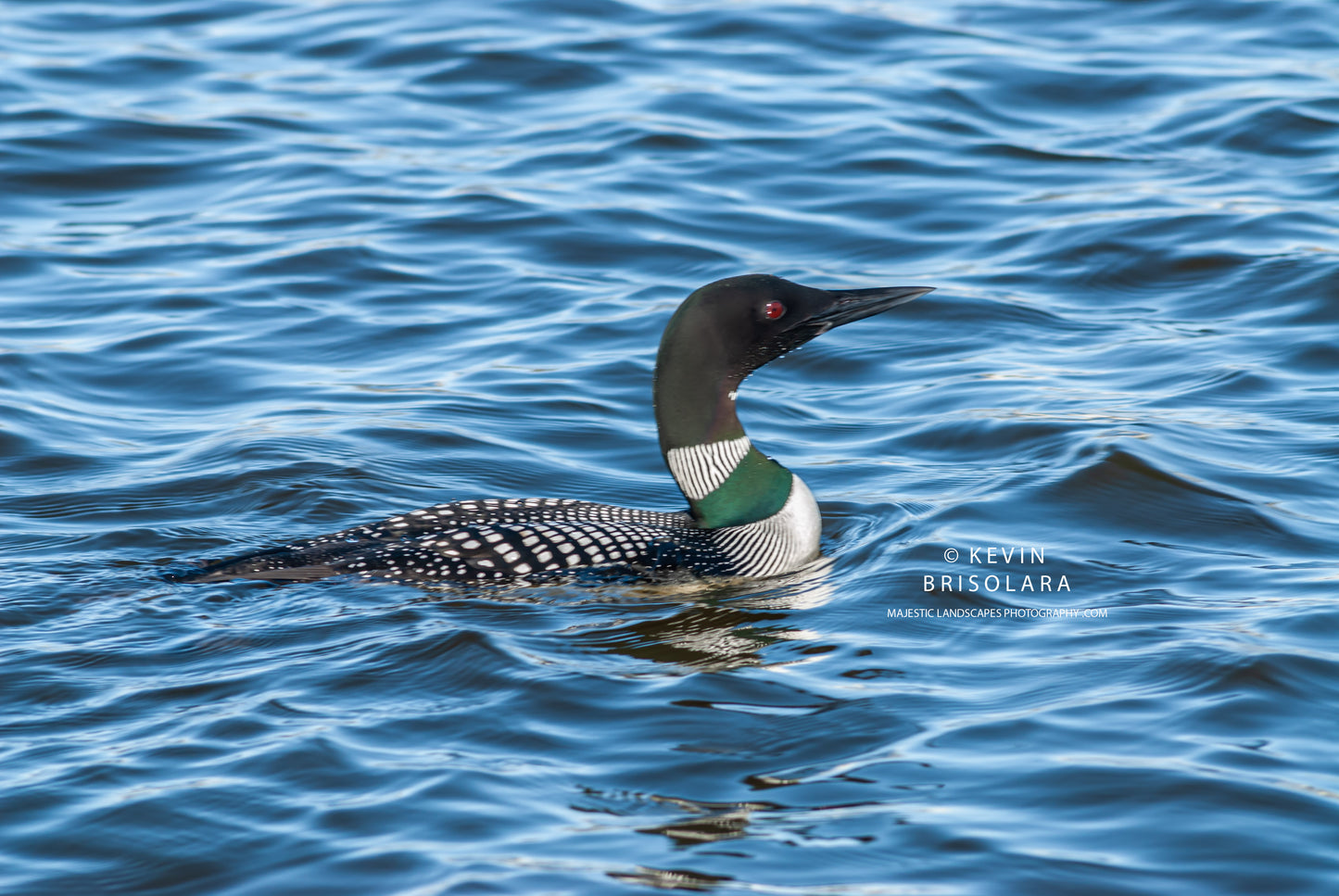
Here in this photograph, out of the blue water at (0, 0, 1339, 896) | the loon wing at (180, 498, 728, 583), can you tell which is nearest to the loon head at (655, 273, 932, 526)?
the loon wing at (180, 498, 728, 583)

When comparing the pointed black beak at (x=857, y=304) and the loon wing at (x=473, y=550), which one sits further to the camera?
the pointed black beak at (x=857, y=304)

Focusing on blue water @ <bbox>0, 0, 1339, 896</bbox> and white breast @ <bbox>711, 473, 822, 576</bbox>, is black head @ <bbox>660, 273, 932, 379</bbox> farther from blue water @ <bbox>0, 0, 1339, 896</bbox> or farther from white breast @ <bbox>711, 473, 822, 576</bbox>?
blue water @ <bbox>0, 0, 1339, 896</bbox>

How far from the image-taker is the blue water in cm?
371

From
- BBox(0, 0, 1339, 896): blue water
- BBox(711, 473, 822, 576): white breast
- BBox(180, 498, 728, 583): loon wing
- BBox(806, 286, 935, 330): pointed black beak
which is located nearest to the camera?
BBox(0, 0, 1339, 896): blue water

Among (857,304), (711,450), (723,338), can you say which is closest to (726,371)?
(723,338)

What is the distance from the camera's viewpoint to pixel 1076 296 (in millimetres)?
7867

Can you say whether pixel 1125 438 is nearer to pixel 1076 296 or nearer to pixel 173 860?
pixel 1076 296

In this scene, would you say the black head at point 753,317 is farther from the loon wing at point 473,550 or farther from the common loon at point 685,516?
the loon wing at point 473,550

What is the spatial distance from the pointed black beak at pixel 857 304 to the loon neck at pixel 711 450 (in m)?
0.35

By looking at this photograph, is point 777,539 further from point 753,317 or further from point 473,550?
point 473,550

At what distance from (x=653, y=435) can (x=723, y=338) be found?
146 cm

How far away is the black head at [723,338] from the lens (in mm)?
5195

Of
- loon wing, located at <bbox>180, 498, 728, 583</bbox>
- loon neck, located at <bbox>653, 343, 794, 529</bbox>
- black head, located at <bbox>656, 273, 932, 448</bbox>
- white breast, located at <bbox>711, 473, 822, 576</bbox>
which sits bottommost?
white breast, located at <bbox>711, 473, 822, 576</bbox>

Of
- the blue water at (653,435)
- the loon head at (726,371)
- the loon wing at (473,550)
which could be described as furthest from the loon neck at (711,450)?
the blue water at (653,435)
